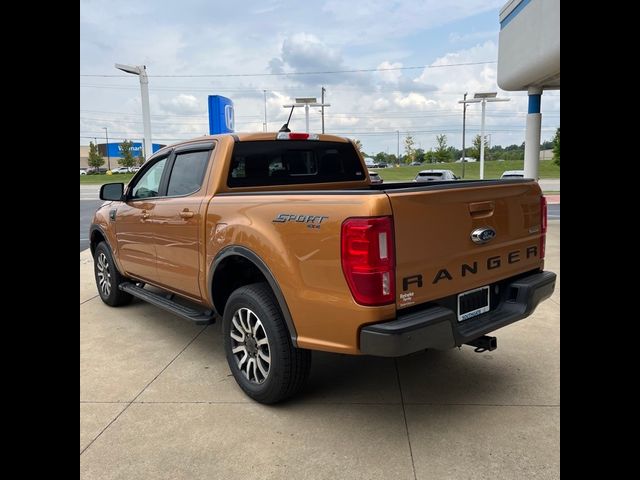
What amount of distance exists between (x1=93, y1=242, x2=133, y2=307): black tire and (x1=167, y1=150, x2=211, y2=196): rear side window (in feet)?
5.74

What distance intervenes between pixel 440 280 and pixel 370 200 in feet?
2.24

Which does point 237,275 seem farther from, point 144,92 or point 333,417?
point 144,92

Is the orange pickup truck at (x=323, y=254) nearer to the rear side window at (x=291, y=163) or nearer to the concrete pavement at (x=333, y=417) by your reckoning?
the rear side window at (x=291, y=163)

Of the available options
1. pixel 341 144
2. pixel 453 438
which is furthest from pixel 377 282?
pixel 341 144

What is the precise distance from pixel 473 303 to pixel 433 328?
1.81 ft

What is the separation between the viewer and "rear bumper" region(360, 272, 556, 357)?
2631 millimetres

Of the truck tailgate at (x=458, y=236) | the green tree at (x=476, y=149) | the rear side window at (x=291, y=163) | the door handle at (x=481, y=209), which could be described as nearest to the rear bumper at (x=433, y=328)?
the truck tailgate at (x=458, y=236)

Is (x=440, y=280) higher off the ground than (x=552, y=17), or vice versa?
(x=552, y=17)

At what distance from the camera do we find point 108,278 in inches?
239

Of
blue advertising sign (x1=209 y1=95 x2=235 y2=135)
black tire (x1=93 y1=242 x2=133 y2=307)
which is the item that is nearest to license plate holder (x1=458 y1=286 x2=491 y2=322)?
black tire (x1=93 y1=242 x2=133 y2=307)

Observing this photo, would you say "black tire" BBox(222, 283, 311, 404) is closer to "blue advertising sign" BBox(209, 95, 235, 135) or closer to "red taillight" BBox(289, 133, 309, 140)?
"red taillight" BBox(289, 133, 309, 140)

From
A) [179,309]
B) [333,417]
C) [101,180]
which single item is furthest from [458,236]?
[101,180]

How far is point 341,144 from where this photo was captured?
485 cm
